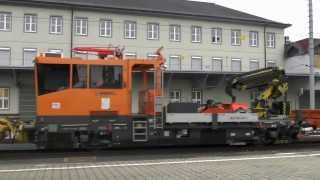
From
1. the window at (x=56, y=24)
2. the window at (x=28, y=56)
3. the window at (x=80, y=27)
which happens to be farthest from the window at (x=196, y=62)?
the window at (x=28, y=56)

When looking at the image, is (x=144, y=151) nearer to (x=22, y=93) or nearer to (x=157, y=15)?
(x=22, y=93)

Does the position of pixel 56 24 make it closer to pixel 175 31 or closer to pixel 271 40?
pixel 175 31

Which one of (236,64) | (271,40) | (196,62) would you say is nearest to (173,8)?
(196,62)

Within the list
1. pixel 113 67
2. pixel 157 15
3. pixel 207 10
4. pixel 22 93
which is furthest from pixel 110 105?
pixel 207 10

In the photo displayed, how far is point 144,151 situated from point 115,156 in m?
2.02

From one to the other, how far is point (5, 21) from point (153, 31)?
14.8 meters

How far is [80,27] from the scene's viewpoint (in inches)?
2025

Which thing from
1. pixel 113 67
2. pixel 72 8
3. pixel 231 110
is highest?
pixel 72 8

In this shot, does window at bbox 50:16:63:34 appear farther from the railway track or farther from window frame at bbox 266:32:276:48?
the railway track

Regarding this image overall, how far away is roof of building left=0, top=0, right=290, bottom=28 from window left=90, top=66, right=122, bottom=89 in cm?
3378

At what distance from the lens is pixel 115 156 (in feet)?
54.2

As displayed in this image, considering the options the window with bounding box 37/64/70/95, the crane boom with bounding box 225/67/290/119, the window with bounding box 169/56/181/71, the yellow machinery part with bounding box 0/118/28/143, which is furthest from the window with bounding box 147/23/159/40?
the yellow machinery part with bounding box 0/118/28/143

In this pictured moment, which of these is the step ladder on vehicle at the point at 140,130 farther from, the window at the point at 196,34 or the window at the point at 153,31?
the window at the point at 196,34

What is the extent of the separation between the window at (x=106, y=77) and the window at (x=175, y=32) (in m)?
37.7
